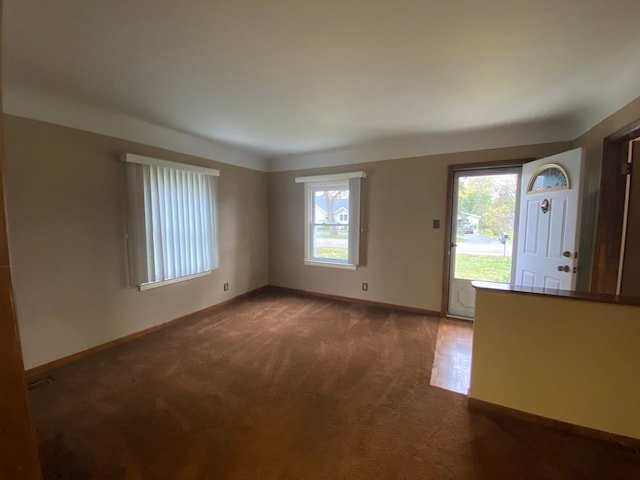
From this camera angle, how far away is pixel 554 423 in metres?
1.84

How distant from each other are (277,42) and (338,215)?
2.89 meters

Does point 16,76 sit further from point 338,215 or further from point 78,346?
point 338,215

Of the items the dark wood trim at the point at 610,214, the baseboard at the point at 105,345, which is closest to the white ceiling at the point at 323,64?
A: the dark wood trim at the point at 610,214

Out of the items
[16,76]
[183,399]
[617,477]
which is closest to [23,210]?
[16,76]

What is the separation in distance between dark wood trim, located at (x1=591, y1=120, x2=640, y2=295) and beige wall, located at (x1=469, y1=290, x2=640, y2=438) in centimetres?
92

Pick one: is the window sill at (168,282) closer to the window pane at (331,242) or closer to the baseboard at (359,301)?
the baseboard at (359,301)

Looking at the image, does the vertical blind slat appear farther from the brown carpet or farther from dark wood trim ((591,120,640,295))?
dark wood trim ((591,120,640,295))

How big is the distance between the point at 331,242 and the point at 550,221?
Answer: 8.99 ft

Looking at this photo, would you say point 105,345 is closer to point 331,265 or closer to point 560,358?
point 331,265

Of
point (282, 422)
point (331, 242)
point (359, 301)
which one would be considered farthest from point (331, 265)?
point (282, 422)

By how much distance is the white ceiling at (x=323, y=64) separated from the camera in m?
1.42

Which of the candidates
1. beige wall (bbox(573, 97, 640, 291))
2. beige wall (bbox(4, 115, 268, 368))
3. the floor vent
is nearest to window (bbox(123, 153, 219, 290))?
beige wall (bbox(4, 115, 268, 368))

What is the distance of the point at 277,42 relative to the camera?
5.41 ft

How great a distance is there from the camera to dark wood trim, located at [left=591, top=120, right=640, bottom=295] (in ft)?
7.48
